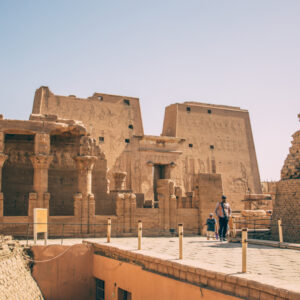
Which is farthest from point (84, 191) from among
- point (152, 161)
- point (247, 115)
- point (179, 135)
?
point (247, 115)

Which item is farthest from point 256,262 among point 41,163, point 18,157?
point 18,157

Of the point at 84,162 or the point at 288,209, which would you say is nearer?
the point at 288,209

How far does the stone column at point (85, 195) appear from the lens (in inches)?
701

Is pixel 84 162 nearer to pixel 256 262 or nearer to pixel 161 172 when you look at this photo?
pixel 161 172

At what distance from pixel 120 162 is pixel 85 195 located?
34.6ft

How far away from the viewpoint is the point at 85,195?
18.2 metres

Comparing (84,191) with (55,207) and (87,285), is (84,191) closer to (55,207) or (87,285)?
(55,207)

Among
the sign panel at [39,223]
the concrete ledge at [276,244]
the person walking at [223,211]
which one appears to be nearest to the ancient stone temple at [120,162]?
the sign panel at [39,223]

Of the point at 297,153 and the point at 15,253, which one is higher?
the point at 297,153

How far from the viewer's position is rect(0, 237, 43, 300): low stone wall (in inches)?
423

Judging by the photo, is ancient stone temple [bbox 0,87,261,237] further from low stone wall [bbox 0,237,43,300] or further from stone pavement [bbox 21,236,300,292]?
stone pavement [bbox 21,236,300,292]

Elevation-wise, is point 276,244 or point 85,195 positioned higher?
point 85,195

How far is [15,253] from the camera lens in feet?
41.1

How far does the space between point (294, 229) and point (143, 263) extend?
6.17 meters
